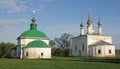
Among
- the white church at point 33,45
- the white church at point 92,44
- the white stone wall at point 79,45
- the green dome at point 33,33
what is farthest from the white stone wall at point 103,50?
the green dome at point 33,33

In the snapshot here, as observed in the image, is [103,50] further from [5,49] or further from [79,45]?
[5,49]

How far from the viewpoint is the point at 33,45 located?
5156 cm

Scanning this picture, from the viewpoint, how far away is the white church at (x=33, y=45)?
51.3 meters

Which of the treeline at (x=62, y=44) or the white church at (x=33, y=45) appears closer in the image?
the white church at (x=33, y=45)

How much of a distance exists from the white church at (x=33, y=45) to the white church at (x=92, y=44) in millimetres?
15311

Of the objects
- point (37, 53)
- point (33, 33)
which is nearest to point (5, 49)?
point (33, 33)

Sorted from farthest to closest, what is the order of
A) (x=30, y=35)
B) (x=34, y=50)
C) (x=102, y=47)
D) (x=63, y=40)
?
1. (x=63, y=40)
2. (x=102, y=47)
3. (x=30, y=35)
4. (x=34, y=50)

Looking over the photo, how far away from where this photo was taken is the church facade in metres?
51.3

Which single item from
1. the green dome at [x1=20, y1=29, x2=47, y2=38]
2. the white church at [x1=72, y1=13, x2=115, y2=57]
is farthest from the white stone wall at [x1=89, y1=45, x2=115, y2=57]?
the green dome at [x1=20, y1=29, x2=47, y2=38]

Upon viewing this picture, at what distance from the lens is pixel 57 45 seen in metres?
93.9

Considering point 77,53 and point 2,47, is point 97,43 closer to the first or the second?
point 77,53

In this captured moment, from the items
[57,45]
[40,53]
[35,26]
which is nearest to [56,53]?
[57,45]

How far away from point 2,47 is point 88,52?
87.4 ft

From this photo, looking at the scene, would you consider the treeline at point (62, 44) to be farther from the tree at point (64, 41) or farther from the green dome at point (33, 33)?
the green dome at point (33, 33)
